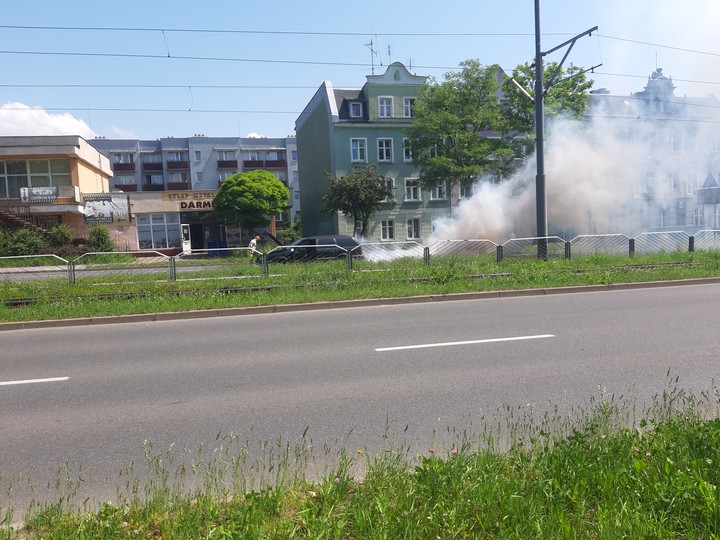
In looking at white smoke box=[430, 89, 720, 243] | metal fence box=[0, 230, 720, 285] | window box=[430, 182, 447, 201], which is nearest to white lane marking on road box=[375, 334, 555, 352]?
metal fence box=[0, 230, 720, 285]

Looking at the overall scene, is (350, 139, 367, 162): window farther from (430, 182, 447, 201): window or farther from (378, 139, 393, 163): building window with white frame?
(430, 182, 447, 201): window

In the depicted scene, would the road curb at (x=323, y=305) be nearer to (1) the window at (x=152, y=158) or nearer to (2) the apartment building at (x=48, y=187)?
(2) the apartment building at (x=48, y=187)

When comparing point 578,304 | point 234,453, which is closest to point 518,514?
point 234,453

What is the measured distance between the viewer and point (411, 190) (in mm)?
43938

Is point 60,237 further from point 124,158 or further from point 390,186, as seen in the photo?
point 124,158

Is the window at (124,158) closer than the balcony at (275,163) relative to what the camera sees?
Yes

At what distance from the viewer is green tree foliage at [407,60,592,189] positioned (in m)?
32.6

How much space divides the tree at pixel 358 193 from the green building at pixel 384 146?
159 inches

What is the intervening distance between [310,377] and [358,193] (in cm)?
3050

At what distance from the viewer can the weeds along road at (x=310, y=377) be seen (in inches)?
185

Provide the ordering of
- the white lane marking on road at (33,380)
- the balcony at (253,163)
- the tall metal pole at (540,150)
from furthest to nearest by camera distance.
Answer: the balcony at (253,163), the tall metal pole at (540,150), the white lane marking on road at (33,380)

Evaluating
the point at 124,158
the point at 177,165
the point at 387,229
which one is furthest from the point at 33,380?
the point at 124,158

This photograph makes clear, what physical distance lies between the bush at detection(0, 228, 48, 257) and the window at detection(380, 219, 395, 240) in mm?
22520

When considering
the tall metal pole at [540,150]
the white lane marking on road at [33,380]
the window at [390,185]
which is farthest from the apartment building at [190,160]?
the white lane marking on road at [33,380]
